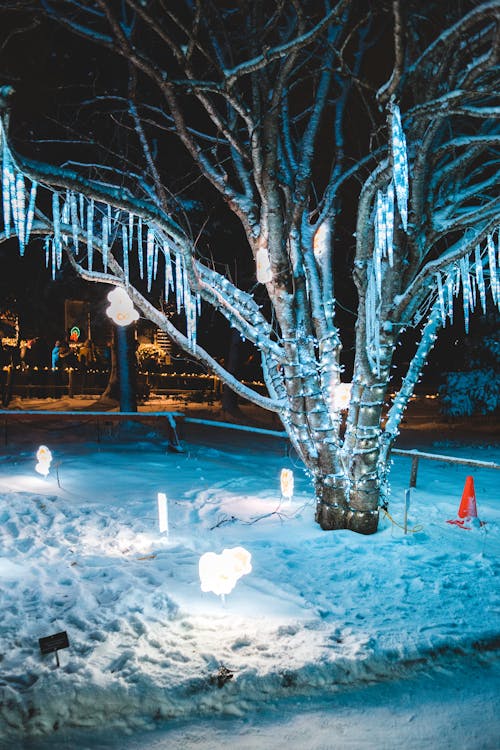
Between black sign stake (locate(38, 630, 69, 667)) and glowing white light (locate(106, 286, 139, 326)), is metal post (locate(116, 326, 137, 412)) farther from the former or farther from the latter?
black sign stake (locate(38, 630, 69, 667))

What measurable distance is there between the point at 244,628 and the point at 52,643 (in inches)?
65.4

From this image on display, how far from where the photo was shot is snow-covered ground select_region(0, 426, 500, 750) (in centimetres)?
367

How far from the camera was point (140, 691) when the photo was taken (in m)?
3.90

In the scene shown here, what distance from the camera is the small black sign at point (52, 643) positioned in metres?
3.99

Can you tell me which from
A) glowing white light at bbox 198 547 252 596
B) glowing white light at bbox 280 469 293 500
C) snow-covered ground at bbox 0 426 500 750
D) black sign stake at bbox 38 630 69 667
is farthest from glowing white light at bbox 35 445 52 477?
black sign stake at bbox 38 630 69 667

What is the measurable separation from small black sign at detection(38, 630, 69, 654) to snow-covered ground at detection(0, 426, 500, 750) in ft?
0.65

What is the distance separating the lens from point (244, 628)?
4844mm

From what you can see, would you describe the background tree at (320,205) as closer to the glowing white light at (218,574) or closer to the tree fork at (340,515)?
the tree fork at (340,515)

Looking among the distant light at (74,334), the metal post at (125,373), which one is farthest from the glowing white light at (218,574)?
the distant light at (74,334)

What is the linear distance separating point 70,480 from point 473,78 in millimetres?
8529

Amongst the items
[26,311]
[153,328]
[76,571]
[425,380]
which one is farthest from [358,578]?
[425,380]

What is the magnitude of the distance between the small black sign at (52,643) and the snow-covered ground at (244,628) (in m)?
0.20

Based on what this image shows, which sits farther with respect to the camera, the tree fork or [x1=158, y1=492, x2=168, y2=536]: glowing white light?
the tree fork

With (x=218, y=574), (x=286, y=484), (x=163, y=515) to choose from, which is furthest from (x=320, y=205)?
(x=218, y=574)
